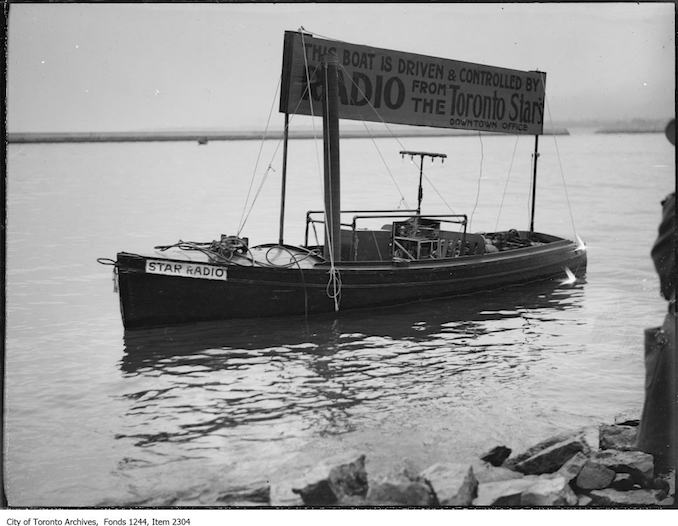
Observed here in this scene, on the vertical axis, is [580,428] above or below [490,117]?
below

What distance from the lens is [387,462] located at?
8031mm

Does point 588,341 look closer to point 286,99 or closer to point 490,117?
point 490,117

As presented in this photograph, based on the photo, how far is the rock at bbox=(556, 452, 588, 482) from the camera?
6.74 meters

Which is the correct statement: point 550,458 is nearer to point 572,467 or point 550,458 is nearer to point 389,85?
point 572,467

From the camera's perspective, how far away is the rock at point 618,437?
295 inches

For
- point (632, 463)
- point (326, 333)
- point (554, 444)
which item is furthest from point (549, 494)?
point (326, 333)

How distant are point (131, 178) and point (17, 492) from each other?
6171cm

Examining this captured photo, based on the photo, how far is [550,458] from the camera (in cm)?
725

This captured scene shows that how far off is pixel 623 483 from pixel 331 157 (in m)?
8.74

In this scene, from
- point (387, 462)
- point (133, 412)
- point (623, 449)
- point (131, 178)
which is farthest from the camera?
point (131, 178)

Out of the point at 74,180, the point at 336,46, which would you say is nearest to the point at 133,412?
the point at 336,46

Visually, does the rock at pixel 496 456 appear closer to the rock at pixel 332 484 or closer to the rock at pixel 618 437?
the rock at pixel 618 437

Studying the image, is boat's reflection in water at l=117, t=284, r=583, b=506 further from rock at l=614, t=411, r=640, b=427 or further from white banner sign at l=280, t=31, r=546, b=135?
white banner sign at l=280, t=31, r=546, b=135

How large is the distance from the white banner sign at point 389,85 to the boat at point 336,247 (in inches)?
0.7
